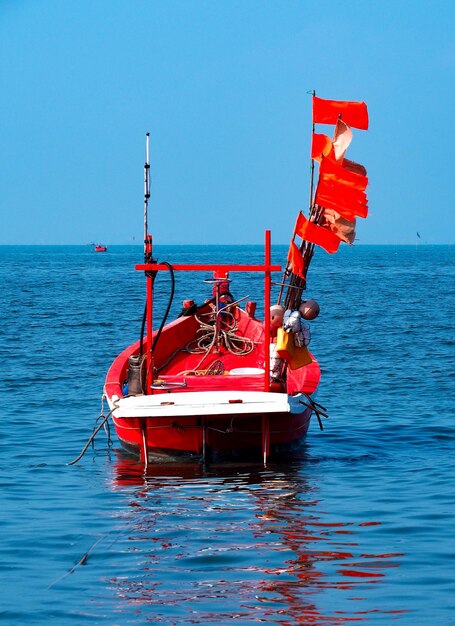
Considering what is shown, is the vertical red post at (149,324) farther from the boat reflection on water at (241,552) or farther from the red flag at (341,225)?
the red flag at (341,225)

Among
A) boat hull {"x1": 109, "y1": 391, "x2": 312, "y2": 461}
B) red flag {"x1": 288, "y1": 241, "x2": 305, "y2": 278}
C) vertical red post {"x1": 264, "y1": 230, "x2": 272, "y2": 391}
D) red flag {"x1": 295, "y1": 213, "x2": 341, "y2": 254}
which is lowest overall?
boat hull {"x1": 109, "y1": 391, "x2": 312, "y2": 461}

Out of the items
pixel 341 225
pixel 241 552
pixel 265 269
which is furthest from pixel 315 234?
pixel 241 552

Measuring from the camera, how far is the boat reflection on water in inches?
317

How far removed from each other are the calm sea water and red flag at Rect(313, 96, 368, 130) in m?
4.14

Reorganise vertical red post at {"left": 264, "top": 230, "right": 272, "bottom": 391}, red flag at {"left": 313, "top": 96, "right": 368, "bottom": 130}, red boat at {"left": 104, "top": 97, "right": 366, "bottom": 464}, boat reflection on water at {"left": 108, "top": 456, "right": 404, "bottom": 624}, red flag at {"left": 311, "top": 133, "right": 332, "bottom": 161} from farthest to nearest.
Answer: red flag at {"left": 313, "top": 96, "right": 368, "bottom": 130}, red flag at {"left": 311, "top": 133, "right": 332, "bottom": 161}, vertical red post at {"left": 264, "top": 230, "right": 272, "bottom": 391}, red boat at {"left": 104, "top": 97, "right": 366, "bottom": 464}, boat reflection on water at {"left": 108, "top": 456, "right": 404, "bottom": 624}

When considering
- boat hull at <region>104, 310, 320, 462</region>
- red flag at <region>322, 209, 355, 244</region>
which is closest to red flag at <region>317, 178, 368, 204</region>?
red flag at <region>322, 209, 355, 244</region>

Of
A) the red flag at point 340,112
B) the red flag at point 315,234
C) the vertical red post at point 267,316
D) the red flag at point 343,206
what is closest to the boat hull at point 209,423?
the vertical red post at point 267,316

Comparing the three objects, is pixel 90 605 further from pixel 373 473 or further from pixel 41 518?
pixel 373 473

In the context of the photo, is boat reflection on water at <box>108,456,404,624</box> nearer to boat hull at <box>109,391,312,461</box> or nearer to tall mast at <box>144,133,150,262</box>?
boat hull at <box>109,391,312,461</box>

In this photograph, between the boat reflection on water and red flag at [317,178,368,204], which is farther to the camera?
red flag at [317,178,368,204]

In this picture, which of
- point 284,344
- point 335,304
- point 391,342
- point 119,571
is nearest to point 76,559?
point 119,571

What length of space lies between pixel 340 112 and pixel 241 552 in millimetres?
5825

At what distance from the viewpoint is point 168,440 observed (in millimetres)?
12555

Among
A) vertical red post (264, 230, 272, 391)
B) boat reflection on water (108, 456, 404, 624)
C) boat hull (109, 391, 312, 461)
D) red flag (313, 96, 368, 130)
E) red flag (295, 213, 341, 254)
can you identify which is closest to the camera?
boat reflection on water (108, 456, 404, 624)
